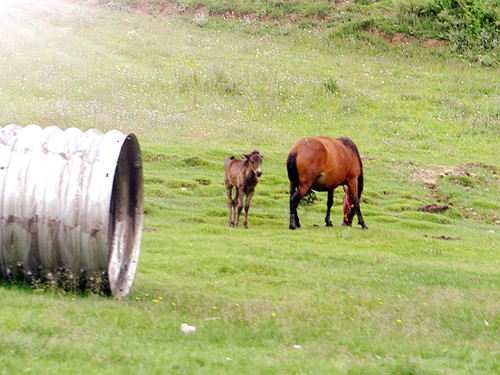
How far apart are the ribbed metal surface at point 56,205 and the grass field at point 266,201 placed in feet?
1.06

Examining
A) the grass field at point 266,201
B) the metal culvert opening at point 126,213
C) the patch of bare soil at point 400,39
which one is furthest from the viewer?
the patch of bare soil at point 400,39

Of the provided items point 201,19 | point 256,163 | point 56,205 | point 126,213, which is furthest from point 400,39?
point 56,205

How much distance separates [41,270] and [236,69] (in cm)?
2510

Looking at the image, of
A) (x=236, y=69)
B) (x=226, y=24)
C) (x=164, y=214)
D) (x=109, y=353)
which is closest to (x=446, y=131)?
(x=236, y=69)

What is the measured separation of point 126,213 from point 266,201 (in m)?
8.51

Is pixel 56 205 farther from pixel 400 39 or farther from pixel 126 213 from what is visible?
pixel 400 39

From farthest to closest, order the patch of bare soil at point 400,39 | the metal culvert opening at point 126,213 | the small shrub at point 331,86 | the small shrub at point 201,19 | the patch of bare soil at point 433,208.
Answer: the small shrub at point 201,19 → the patch of bare soil at point 400,39 → the small shrub at point 331,86 → the patch of bare soil at point 433,208 → the metal culvert opening at point 126,213

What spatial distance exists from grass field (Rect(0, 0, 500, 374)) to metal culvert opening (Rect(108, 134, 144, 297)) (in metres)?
0.48

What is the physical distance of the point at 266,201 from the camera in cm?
1703

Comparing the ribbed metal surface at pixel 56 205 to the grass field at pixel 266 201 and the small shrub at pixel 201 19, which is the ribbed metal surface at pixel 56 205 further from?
the small shrub at pixel 201 19

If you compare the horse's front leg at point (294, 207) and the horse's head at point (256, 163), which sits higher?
the horse's head at point (256, 163)

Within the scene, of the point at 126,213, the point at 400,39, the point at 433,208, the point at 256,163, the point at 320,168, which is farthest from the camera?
the point at 400,39

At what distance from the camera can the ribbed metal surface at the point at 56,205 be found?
6.73 m

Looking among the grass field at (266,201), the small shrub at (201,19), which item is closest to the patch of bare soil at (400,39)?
the grass field at (266,201)
